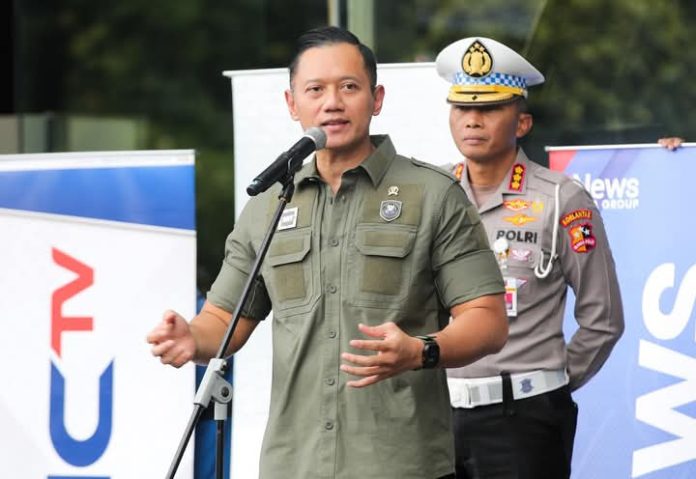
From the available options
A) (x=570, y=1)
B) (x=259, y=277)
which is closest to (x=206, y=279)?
(x=570, y=1)

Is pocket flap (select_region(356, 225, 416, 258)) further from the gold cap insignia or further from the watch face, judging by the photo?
the gold cap insignia

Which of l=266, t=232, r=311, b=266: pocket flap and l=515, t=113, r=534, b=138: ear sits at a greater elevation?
l=515, t=113, r=534, b=138: ear

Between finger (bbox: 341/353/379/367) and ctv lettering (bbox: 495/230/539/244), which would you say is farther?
ctv lettering (bbox: 495/230/539/244)

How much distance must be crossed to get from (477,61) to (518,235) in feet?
2.07

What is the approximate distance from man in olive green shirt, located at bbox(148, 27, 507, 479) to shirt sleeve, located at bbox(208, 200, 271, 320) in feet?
0.14

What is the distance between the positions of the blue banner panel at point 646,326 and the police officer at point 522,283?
1.79 ft

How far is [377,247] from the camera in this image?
314 centimetres

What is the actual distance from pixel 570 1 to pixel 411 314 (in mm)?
4275

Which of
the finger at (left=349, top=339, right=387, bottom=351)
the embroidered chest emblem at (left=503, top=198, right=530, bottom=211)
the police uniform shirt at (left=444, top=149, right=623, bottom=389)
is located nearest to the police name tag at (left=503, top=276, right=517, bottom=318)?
the police uniform shirt at (left=444, top=149, right=623, bottom=389)

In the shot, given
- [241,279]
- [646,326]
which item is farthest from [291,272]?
[646,326]

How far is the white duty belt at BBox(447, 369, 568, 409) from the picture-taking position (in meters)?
4.26

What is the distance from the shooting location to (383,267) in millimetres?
3125

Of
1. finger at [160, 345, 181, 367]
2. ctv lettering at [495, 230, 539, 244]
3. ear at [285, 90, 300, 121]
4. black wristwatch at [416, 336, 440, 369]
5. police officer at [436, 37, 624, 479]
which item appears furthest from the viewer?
ctv lettering at [495, 230, 539, 244]

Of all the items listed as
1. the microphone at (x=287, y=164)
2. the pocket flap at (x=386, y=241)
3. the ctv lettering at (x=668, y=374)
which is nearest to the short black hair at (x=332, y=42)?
Result: the microphone at (x=287, y=164)
